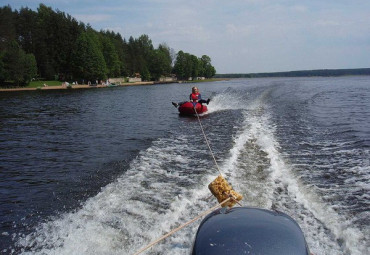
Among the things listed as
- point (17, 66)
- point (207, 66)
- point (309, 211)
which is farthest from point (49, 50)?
point (207, 66)

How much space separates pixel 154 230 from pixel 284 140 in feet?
25.8

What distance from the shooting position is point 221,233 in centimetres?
273

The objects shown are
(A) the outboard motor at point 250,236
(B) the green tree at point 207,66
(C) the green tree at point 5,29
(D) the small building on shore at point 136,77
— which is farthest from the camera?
(B) the green tree at point 207,66

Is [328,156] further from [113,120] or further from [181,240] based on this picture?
[113,120]

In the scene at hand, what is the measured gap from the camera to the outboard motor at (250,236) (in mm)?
2561

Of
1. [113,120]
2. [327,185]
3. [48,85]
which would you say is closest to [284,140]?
[327,185]

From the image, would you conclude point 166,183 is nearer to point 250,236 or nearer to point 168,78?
point 250,236

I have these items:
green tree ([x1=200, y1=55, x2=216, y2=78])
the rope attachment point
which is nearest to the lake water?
the rope attachment point

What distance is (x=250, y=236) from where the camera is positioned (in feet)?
8.66

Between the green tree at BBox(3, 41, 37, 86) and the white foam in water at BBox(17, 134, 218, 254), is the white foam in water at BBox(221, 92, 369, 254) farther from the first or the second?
the green tree at BBox(3, 41, 37, 86)

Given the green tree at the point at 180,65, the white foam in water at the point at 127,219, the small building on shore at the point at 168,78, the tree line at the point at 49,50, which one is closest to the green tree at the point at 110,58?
the tree line at the point at 49,50

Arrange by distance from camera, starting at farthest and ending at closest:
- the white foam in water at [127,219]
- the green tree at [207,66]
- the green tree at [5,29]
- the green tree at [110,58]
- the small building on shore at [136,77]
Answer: the green tree at [207,66] → the small building on shore at [136,77] → the green tree at [110,58] → the green tree at [5,29] → the white foam in water at [127,219]

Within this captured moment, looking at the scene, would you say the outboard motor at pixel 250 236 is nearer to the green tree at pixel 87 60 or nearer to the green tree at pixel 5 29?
the green tree at pixel 5 29

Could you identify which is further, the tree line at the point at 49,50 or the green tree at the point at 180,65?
the green tree at the point at 180,65
